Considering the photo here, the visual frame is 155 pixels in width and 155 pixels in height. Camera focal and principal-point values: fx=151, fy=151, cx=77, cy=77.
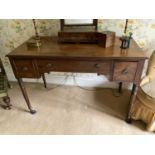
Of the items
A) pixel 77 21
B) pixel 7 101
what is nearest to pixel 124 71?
pixel 77 21

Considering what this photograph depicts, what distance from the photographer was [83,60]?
1205 millimetres

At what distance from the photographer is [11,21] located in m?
1.74

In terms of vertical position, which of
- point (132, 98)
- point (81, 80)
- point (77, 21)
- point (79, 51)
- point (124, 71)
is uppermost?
point (77, 21)

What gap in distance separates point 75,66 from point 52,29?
700mm

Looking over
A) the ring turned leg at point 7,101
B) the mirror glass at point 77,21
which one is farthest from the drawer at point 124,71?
the ring turned leg at point 7,101

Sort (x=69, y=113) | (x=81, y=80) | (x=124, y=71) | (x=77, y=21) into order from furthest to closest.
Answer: (x=81, y=80) < (x=69, y=113) < (x=77, y=21) < (x=124, y=71)

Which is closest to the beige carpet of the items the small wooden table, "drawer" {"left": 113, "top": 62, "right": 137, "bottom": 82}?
the small wooden table

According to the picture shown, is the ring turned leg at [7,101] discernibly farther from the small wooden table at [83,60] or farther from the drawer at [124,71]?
the drawer at [124,71]

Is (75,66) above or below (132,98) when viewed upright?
above

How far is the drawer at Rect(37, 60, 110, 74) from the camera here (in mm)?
1212

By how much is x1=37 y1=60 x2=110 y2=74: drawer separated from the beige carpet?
594mm

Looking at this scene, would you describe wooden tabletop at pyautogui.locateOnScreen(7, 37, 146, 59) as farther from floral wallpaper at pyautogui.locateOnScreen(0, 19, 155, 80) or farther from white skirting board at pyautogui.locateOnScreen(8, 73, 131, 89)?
white skirting board at pyautogui.locateOnScreen(8, 73, 131, 89)

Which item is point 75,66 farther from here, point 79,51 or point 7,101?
point 7,101

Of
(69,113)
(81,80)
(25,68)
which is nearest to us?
(25,68)
